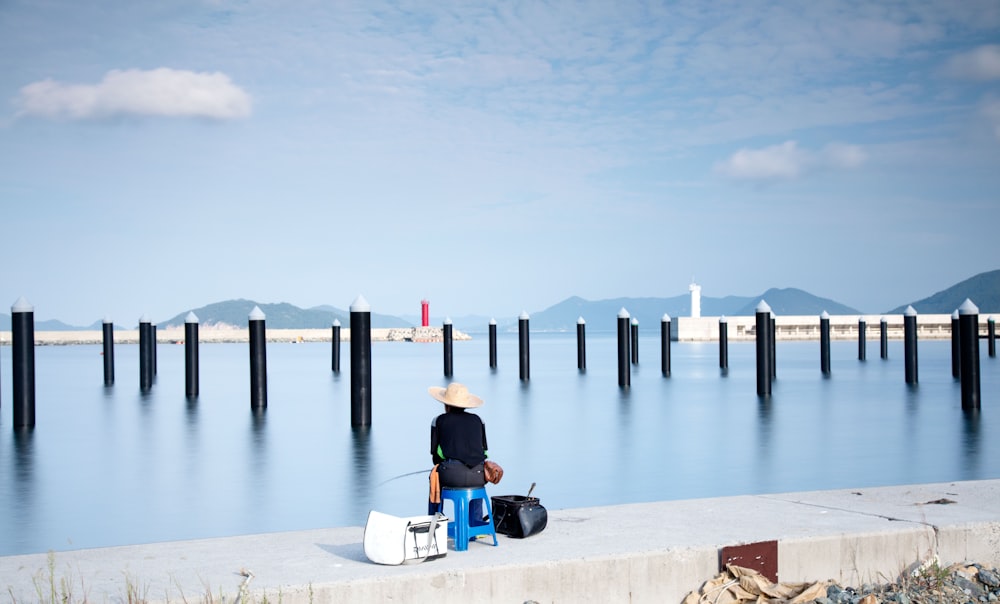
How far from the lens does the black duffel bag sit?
249 inches

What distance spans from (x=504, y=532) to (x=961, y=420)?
14761mm

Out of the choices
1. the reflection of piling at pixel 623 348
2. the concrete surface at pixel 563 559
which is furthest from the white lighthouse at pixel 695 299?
the concrete surface at pixel 563 559

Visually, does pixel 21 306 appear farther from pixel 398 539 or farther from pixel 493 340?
pixel 493 340

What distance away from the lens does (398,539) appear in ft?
18.6

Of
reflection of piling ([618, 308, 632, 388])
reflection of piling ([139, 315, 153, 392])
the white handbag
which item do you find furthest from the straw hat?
reflection of piling ([139, 315, 153, 392])

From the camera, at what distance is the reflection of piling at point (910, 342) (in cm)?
2555

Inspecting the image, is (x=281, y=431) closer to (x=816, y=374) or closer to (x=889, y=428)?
(x=889, y=428)

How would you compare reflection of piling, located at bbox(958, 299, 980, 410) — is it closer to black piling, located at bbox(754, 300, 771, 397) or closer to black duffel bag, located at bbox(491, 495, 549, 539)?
black piling, located at bbox(754, 300, 771, 397)

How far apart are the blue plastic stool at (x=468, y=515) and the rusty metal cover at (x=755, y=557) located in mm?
1379

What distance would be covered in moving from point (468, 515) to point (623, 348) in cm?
2179

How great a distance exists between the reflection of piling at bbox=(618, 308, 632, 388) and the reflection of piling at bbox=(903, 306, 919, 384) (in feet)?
23.1

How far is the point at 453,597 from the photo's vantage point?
5.44 m

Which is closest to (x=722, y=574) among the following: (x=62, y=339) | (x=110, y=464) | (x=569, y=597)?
(x=569, y=597)

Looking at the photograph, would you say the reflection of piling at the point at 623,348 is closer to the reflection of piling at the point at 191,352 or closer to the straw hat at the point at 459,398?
the reflection of piling at the point at 191,352
